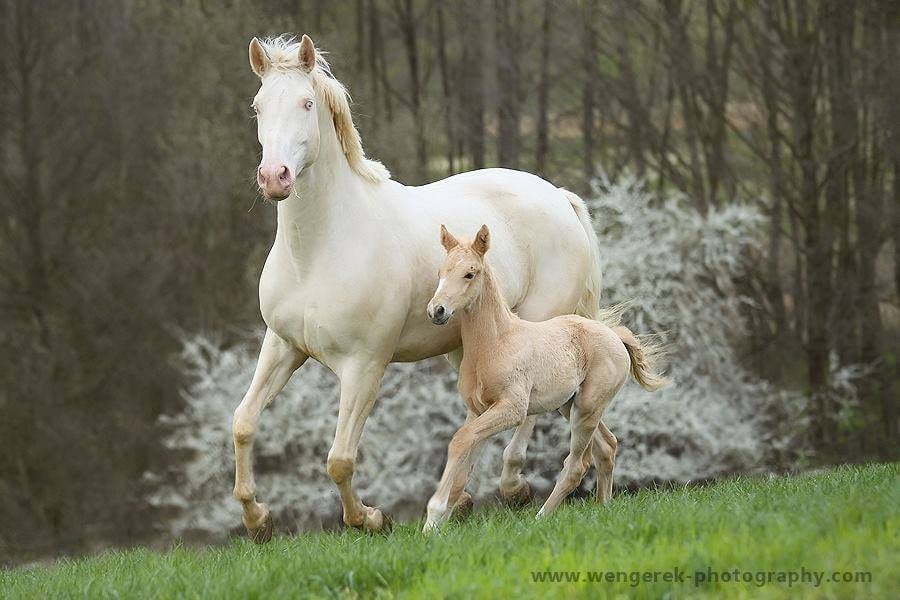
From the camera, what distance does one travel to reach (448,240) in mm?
6605

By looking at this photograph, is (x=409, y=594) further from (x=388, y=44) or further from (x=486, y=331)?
(x=388, y=44)

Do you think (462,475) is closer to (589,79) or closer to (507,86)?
(589,79)

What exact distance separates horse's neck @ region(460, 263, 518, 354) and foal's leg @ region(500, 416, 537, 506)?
1.28m

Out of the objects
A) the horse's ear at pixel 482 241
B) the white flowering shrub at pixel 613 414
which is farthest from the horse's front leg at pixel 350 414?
the white flowering shrub at pixel 613 414

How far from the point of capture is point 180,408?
19.8 m

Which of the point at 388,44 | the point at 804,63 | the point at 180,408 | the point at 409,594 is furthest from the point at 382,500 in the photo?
the point at 388,44

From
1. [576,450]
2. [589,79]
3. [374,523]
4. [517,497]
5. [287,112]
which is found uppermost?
[287,112]

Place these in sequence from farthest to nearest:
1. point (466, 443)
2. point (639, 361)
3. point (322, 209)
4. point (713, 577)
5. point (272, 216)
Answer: point (272, 216), point (639, 361), point (322, 209), point (466, 443), point (713, 577)

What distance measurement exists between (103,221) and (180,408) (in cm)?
370

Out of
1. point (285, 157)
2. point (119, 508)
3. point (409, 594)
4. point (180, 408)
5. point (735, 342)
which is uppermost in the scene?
point (285, 157)

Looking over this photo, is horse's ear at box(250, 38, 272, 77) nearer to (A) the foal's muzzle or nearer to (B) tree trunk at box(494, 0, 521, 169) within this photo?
(A) the foal's muzzle

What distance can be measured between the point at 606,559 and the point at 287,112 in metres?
2.97

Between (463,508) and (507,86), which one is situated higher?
(507,86)

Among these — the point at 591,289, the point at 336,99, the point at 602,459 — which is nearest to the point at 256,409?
the point at 336,99
